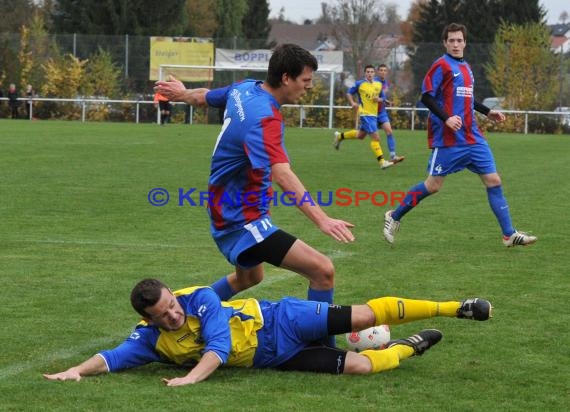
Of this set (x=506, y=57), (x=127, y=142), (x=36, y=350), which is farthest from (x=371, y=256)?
(x=506, y=57)

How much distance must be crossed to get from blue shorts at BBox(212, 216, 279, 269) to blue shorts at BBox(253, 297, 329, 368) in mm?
350

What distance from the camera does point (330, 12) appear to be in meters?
65.9

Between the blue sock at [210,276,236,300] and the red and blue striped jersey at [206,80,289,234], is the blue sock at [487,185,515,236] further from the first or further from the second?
the red and blue striped jersey at [206,80,289,234]

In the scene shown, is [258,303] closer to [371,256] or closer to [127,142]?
[371,256]

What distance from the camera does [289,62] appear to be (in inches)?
219

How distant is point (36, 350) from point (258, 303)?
4.20 ft

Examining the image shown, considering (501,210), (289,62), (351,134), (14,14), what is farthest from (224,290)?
(14,14)

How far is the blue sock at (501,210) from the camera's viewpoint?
9.87 meters

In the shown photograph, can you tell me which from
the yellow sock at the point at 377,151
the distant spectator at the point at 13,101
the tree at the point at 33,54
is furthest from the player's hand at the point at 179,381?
the tree at the point at 33,54

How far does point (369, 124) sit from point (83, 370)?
54.2 feet

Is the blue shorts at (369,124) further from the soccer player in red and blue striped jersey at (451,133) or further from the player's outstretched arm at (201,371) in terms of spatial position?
the player's outstretched arm at (201,371)

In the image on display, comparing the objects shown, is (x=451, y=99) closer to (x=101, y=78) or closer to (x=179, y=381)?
(x=179, y=381)

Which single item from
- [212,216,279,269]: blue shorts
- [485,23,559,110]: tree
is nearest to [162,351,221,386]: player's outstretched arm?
[212,216,279,269]: blue shorts

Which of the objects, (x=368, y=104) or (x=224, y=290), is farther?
(x=368, y=104)
